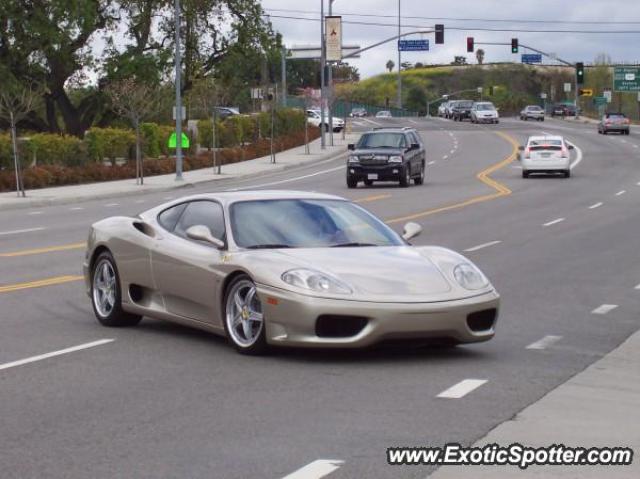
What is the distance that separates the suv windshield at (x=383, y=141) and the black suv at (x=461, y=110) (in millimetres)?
81689

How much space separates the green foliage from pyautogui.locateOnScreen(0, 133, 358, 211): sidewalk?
1.75 metres

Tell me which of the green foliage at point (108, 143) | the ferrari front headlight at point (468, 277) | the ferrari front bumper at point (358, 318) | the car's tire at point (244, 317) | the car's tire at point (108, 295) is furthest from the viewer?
the green foliage at point (108, 143)

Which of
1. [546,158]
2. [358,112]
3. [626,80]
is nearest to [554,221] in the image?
[546,158]

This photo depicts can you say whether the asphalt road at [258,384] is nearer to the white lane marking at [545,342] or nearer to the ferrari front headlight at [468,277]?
the white lane marking at [545,342]

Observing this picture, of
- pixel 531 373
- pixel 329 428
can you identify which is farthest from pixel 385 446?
pixel 531 373

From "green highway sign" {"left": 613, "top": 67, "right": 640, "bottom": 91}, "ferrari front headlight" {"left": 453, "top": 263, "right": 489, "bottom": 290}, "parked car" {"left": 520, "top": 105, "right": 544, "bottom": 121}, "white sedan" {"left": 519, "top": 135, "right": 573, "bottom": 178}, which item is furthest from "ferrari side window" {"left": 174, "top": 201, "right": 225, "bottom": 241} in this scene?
"green highway sign" {"left": 613, "top": 67, "right": 640, "bottom": 91}

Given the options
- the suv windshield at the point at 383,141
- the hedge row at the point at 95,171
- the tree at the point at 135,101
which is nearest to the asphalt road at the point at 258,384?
the suv windshield at the point at 383,141

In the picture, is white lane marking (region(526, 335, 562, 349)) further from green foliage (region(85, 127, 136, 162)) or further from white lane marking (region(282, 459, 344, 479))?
green foliage (region(85, 127, 136, 162))

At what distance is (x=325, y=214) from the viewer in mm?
11961

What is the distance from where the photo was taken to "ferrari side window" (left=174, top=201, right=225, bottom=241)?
11.7m

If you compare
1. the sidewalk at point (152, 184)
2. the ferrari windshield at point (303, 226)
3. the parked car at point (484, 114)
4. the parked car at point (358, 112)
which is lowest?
the parked car at point (358, 112)

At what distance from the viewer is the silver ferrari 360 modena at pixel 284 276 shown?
10445mm

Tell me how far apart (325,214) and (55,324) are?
2.80m

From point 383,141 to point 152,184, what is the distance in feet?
25.5
